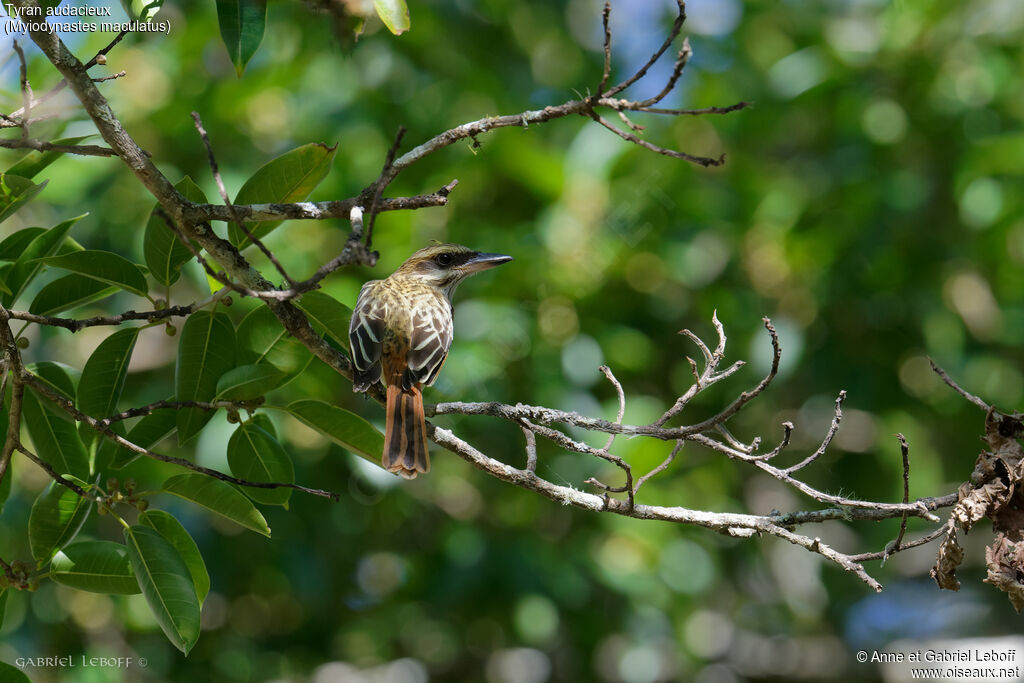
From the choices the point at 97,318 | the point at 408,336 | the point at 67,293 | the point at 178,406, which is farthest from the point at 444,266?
the point at 97,318

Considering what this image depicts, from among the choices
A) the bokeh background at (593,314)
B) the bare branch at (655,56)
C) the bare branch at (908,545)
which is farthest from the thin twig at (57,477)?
the bokeh background at (593,314)

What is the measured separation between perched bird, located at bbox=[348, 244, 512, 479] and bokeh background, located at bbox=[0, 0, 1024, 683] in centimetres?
79

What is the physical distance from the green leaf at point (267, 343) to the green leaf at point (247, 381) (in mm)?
116

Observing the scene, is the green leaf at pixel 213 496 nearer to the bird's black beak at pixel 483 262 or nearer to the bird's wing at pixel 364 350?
the bird's wing at pixel 364 350

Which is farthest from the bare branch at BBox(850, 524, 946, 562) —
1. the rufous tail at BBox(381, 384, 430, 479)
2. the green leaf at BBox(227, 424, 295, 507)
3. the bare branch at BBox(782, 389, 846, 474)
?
the green leaf at BBox(227, 424, 295, 507)

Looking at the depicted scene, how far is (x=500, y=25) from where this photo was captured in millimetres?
7051

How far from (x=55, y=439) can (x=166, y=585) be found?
0.55 meters

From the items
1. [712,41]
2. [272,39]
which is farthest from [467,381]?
[712,41]

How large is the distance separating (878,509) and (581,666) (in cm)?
418

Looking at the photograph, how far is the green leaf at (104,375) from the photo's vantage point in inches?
102

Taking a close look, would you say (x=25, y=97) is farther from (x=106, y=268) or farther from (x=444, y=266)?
(x=444, y=266)

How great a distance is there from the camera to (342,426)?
2.63 meters

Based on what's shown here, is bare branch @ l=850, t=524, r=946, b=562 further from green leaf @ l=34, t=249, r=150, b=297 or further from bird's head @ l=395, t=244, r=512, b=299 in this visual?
bird's head @ l=395, t=244, r=512, b=299

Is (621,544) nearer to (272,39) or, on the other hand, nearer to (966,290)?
(966,290)
